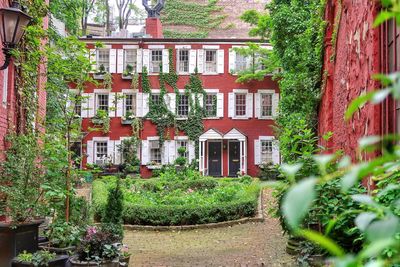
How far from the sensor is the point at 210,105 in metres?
29.0

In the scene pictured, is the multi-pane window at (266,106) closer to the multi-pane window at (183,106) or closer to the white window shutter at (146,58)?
the multi-pane window at (183,106)

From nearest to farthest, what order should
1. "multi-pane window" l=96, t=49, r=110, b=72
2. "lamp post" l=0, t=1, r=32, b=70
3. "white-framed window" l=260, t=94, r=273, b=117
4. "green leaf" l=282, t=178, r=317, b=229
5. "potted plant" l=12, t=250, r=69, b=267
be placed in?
"green leaf" l=282, t=178, r=317, b=229 → "potted plant" l=12, t=250, r=69, b=267 → "lamp post" l=0, t=1, r=32, b=70 → "white-framed window" l=260, t=94, r=273, b=117 → "multi-pane window" l=96, t=49, r=110, b=72

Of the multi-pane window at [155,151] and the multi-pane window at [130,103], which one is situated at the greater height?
the multi-pane window at [130,103]

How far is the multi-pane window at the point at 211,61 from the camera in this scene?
29.1 metres

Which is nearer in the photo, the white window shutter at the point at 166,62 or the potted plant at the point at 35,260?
the potted plant at the point at 35,260

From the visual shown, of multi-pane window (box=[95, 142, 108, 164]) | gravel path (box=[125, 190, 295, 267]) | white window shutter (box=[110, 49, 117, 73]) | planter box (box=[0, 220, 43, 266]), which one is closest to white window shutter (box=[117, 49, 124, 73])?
white window shutter (box=[110, 49, 117, 73])

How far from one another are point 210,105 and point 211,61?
9.45 ft

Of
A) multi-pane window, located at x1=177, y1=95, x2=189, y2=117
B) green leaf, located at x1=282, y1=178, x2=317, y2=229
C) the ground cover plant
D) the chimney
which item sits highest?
the chimney

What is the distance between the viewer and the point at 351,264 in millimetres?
656

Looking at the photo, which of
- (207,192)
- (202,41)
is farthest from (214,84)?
(207,192)

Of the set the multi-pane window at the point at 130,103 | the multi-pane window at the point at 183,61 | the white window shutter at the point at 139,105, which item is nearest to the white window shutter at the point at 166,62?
the multi-pane window at the point at 183,61

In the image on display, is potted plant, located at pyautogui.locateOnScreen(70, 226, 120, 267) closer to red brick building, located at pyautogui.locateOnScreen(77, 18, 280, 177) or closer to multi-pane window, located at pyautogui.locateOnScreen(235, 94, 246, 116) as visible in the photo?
red brick building, located at pyautogui.locateOnScreen(77, 18, 280, 177)

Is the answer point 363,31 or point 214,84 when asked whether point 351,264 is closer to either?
point 363,31

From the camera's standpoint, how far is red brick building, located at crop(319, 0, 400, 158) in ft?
17.0
